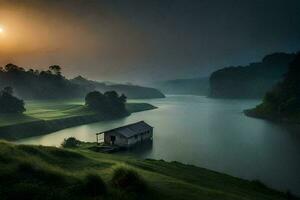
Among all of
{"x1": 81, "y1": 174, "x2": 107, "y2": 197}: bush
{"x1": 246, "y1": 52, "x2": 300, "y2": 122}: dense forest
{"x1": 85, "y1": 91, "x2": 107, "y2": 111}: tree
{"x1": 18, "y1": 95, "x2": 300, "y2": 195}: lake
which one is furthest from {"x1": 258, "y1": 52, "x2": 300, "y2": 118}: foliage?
{"x1": 81, "y1": 174, "x2": 107, "y2": 197}: bush

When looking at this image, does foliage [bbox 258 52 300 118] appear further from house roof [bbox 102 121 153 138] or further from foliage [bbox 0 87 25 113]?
foliage [bbox 0 87 25 113]

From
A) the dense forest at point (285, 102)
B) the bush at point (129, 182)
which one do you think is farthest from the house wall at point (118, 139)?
the dense forest at point (285, 102)

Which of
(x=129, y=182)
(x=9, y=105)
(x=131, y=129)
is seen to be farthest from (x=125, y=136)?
(x=9, y=105)

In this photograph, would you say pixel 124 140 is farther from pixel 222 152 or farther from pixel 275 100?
pixel 275 100

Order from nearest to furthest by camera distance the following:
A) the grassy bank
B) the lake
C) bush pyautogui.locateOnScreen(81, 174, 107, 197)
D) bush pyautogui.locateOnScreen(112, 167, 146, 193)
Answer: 1. bush pyautogui.locateOnScreen(81, 174, 107, 197)
2. bush pyautogui.locateOnScreen(112, 167, 146, 193)
3. the lake
4. the grassy bank

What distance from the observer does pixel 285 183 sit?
5006 centimetres

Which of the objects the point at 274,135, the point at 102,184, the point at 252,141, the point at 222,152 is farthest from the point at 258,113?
the point at 102,184

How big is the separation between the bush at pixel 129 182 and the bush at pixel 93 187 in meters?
1.72

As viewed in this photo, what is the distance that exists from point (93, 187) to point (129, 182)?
296 cm

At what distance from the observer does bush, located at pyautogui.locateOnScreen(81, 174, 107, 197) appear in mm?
22258

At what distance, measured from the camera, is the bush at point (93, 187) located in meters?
22.3

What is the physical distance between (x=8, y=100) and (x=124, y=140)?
6352 centimetres

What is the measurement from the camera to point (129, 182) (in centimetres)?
2427

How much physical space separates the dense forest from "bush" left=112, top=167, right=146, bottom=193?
4856 inches
